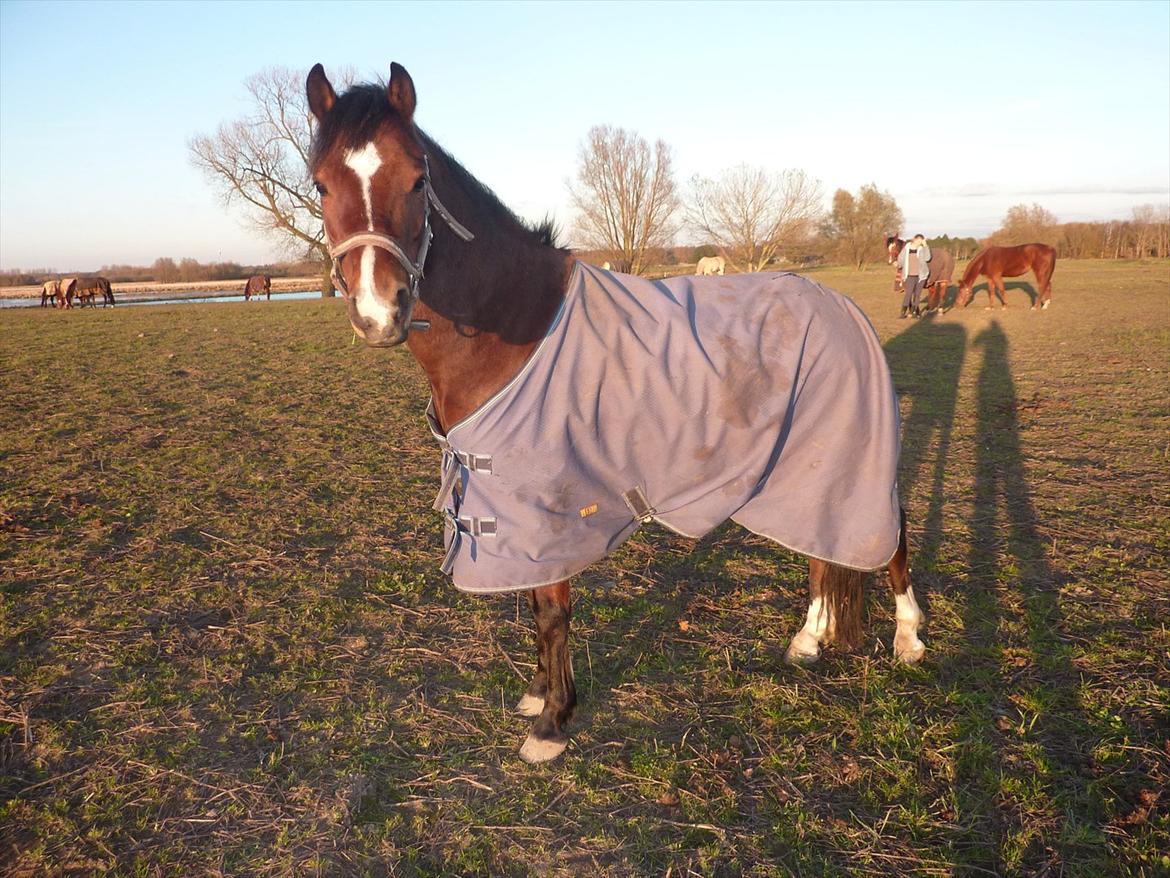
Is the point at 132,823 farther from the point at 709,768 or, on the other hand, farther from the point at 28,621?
the point at 709,768

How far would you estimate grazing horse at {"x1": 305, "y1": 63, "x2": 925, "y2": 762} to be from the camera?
2.18 metres

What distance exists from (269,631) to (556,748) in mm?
1754

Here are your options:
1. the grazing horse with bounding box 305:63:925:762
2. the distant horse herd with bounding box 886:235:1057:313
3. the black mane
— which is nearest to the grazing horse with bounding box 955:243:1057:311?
the distant horse herd with bounding box 886:235:1057:313

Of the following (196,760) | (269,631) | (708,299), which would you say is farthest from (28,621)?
(708,299)

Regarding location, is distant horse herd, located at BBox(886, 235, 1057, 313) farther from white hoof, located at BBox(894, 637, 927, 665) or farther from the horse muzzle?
the horse muzzle

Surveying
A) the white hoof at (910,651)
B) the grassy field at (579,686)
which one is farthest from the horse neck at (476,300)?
the white hoof at (910,651)

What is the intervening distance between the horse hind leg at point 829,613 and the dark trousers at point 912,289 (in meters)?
16.7

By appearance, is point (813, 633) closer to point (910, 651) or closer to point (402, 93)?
point (910, 651)

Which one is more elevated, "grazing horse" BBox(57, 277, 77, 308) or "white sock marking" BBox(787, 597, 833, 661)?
"grazing horse" BBox(57, 277, 77, 308)

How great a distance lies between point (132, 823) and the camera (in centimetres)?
222

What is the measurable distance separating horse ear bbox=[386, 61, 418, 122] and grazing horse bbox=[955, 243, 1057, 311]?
813 inches

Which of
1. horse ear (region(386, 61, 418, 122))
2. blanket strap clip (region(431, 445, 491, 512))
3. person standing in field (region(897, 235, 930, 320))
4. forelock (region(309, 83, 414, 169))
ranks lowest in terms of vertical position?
blanket strap clip (region(431, 445, 491, 512))

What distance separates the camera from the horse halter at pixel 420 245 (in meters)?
2.06

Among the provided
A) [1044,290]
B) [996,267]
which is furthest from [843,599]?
[996,267]
